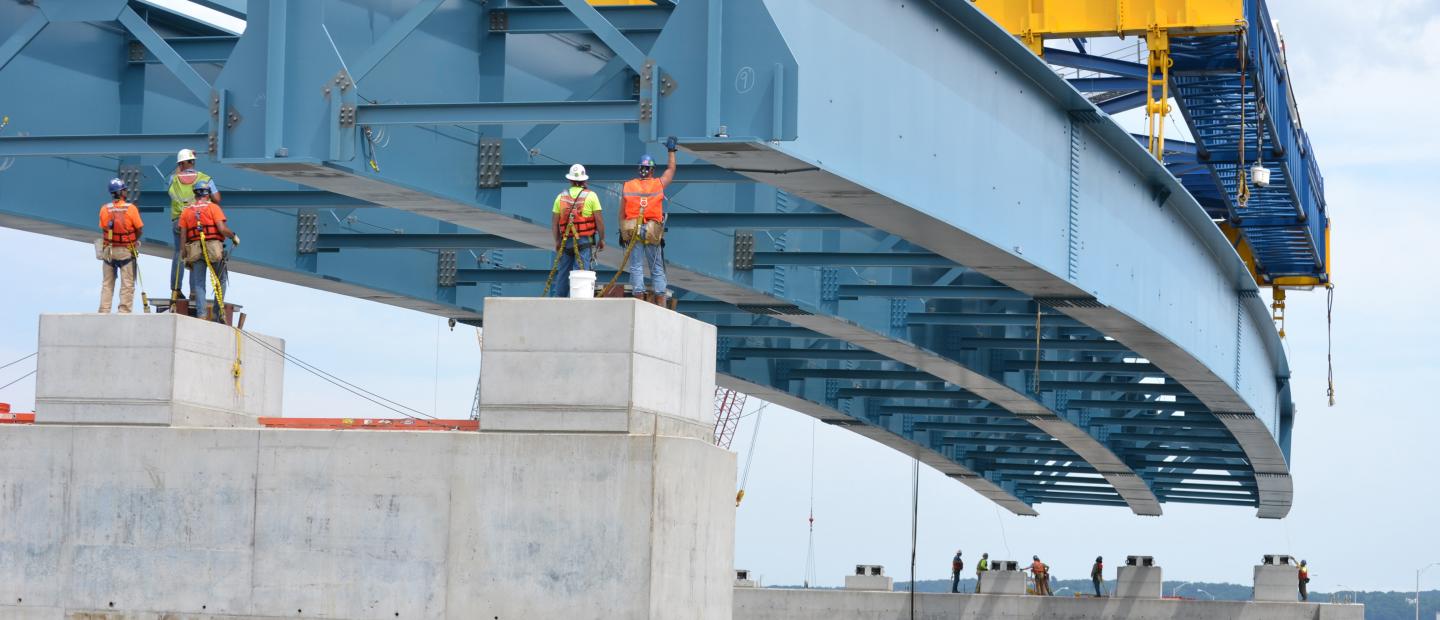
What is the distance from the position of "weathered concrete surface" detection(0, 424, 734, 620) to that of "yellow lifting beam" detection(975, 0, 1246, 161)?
13.9 meters

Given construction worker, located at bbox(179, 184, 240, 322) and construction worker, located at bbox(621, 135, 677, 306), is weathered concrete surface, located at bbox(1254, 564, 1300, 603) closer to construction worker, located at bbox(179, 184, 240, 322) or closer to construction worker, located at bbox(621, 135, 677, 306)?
construction worker, located at bbox(621, 135, 677, 306)

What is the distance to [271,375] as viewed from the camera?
1831cm

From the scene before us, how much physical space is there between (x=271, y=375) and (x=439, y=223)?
268 inches

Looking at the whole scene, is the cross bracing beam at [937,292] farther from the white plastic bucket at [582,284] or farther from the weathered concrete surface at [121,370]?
the weathered concrete surface at [121,370]

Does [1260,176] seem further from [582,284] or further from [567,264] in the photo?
[582,284]

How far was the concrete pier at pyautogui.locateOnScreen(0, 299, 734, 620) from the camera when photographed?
15148 millimetres

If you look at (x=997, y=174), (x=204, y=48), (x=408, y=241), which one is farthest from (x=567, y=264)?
(x=408, y=241)

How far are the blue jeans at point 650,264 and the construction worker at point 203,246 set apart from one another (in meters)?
3.75

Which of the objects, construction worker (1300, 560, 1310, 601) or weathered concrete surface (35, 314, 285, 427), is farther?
construction worker (1300, 560, 1310, 601)

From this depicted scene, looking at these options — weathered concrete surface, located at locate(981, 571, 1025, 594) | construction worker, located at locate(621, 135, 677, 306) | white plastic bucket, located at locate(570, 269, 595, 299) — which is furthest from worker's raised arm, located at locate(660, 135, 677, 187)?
weathered concrete surface, located at locate(981, 571, 1025, 594)

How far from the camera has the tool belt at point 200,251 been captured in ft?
58.5

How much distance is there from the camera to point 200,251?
58.5 feet

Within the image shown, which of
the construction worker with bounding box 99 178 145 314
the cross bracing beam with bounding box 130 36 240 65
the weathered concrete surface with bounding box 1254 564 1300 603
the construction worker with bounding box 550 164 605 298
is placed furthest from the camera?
the weathered concrete surface with bounding box 1254 564 1300 603

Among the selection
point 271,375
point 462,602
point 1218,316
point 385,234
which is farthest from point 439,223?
point 1218,316
